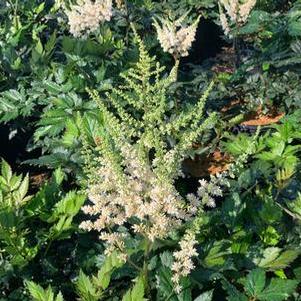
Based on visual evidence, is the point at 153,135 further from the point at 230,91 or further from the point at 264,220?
the point at 230,91

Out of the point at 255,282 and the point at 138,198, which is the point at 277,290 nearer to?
the point at 255,282

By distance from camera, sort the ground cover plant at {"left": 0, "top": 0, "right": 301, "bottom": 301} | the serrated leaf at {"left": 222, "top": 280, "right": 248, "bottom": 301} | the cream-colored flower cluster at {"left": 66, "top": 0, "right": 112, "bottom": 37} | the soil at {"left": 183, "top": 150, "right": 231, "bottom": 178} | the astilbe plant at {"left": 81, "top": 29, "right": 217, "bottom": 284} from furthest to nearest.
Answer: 1. the cream-colored flower cluster at {"left": 66, "top": 0, "right": 112, "bottom": 37}
2. the soil at {"left": 183, "top": 150, "right": 231, "bottom": 178}
3. the serrated leaf at {"left": 222, "top": 280, "right": 248, "bottom": 301}
4. the ground cover plant at {"left": 0, "top": 0, "right": 301, "bottom": 301}
5. the astilbe plant at {"left": 81, "top": 29, "right": 217, "bottom": 284}

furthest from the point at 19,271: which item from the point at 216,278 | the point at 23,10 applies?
the point at 23,10

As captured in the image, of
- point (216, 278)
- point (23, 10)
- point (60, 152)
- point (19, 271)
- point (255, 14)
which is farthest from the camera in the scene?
point (23, 10)

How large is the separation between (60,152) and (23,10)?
11.2ft

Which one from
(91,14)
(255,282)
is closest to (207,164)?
(91,14)

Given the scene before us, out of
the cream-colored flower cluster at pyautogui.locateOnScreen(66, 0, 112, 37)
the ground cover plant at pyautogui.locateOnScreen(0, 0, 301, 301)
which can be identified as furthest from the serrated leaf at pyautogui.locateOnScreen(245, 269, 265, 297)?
the cream-colored flower cluster at pyautogui.locateOnScreen(66, 0, 112, 37)

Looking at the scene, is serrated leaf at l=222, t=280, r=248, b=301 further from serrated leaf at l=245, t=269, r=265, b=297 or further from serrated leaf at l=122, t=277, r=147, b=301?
serrated leaf at l=122, t=277, r=147, b=301

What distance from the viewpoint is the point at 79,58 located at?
472 centimetres

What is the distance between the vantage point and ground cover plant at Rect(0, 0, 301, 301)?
2.29 meters

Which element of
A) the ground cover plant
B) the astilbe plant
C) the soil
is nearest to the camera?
the astilbe plant

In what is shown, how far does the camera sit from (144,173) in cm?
225

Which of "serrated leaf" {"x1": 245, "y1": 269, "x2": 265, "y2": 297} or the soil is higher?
"serrated leaf" {"x1": 245, "y1": 269, "x2": 265, "y2": 297}

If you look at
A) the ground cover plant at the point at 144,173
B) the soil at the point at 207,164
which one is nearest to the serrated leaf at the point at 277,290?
the ground cover plant at the point at 144,173
